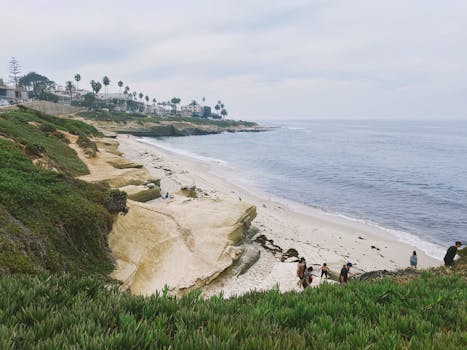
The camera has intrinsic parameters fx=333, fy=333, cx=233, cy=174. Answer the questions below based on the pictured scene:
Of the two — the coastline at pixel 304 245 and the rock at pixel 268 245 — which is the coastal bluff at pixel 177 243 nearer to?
the coastline at pixel 304 245

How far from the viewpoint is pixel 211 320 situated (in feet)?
14.3

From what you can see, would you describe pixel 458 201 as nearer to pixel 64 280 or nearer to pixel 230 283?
pixel 230 283

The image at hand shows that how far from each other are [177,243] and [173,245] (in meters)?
0.23

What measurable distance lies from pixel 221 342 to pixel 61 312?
2.10 metres

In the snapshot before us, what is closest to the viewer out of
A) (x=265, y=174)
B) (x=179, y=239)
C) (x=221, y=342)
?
(x=221, y=342)

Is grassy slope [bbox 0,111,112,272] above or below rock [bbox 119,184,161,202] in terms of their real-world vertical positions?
above

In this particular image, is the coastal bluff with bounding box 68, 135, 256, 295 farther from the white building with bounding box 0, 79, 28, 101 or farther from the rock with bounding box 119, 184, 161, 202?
the white building with bounding box 0, 79, 28, 101

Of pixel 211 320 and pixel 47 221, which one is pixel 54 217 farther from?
pixel 211 320

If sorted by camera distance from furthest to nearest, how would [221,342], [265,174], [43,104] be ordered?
[43,104] < [265,174] < [221,342]

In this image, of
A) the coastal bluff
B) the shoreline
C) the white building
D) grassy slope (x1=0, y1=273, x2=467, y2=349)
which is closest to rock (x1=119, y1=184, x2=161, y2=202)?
the coastal bluff

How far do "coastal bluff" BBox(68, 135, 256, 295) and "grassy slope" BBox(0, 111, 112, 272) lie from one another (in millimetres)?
1014

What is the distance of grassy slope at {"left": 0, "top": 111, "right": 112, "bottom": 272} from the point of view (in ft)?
30.5

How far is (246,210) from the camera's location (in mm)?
19719

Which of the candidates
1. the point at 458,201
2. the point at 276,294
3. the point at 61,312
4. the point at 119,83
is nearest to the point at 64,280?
the point at 61,312
